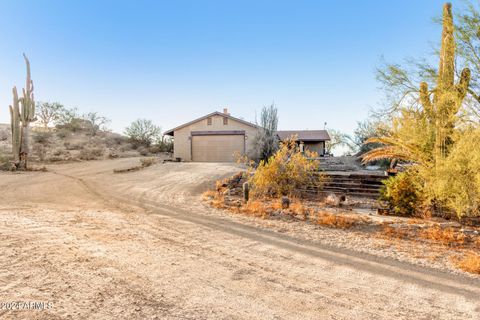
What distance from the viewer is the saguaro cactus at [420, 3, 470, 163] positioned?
6.89 meters

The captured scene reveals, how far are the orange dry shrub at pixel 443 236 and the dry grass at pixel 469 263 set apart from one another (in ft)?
3.30

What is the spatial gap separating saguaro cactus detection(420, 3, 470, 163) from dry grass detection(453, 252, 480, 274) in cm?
280

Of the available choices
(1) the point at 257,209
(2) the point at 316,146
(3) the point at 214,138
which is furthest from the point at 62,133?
(1) the point at 257,209

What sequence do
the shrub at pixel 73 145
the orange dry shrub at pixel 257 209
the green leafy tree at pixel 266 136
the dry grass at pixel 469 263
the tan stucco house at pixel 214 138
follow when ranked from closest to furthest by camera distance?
the dry grass at pixel 469 263, the orange dry shrub at pixel 257 209, the green leafy tree at pixel 266 136, the tan stucco house at pixel 214 138, the shrub at pixel 73 145

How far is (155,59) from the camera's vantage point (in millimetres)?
20453

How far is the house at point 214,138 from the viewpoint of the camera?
24.2 m

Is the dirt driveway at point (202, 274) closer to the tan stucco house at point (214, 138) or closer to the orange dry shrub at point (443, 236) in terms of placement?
the orange dry shrub at point (443, 236)

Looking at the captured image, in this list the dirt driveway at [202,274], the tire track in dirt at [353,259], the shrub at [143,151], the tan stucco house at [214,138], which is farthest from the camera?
the shrub at [143,151]

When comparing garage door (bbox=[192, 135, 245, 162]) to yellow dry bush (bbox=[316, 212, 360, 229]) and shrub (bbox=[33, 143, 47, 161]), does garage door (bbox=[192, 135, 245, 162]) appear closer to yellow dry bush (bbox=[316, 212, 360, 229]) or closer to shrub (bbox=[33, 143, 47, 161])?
shrub (bbox=[33, 143, 47, 161])

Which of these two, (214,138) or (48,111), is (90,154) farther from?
(48,111)

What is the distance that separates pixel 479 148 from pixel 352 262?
3.80 metres

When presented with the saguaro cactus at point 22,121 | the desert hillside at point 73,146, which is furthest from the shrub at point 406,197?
the desert hillside at point 73,146

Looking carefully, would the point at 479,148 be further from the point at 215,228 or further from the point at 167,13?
the point at 167,13

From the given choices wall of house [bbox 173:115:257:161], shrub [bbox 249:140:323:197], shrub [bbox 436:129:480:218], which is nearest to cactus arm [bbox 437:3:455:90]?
shrub [bbox 436:129:480:218]
